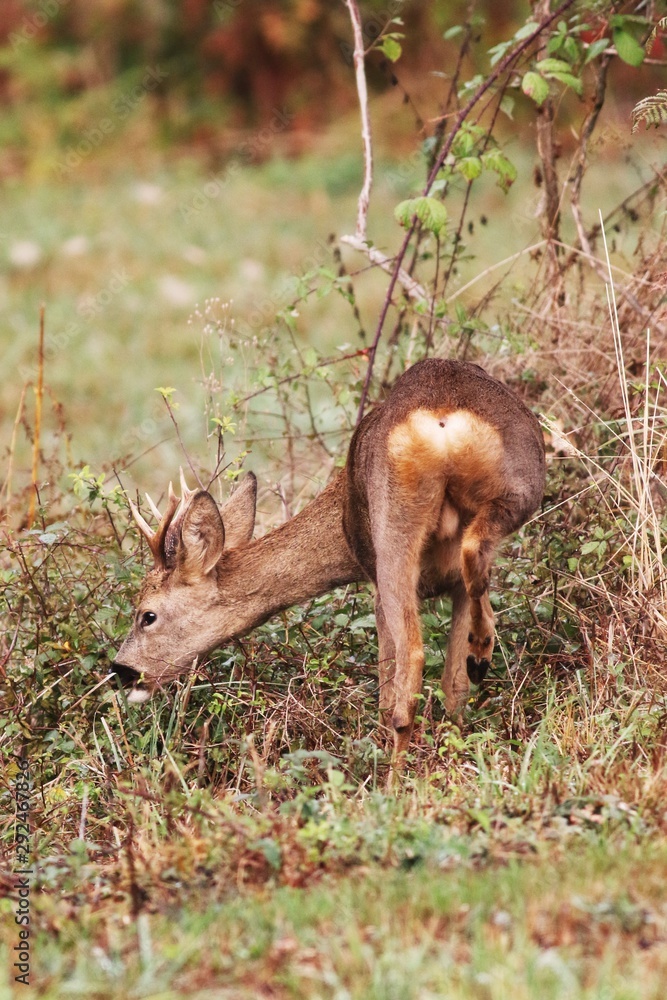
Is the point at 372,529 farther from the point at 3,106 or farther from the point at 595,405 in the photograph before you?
the point at 3,106

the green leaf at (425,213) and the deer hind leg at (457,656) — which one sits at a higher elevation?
the green leaf at (425,213)

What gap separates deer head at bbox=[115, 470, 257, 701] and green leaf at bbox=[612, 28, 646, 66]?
2.58 m

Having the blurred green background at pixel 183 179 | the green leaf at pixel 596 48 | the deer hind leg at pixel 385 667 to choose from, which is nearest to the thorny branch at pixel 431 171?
the green leaf at pixel 596 48

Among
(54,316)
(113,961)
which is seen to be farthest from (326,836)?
(54,316)

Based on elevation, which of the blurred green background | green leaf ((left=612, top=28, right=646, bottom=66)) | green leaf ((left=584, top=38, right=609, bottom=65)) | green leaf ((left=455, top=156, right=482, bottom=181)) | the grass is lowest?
the grass

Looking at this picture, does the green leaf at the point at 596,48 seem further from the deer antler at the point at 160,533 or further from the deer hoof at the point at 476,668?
the deer hoof at the point at 476,668

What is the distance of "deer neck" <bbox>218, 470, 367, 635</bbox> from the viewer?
5.34 meters

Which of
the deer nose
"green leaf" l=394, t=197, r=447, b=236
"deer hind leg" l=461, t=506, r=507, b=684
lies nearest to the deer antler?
the deer nose

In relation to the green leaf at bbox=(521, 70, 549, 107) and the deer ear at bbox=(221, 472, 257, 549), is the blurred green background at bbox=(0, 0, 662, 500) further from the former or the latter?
the green leaf at bbox=(521, 70, 549, 107)

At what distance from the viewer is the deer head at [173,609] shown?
17.5 feet

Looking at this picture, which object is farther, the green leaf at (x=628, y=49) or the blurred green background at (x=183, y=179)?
the blurred green background at (x=183, y=179)

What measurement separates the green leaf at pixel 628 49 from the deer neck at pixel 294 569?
7.14 ft

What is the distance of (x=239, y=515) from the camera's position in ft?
18.4

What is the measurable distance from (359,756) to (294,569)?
0.83 meters
